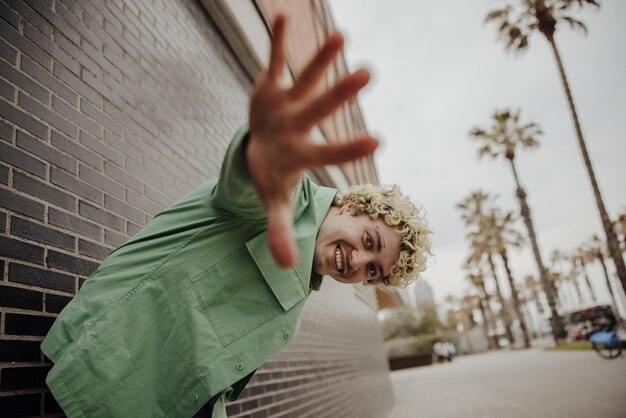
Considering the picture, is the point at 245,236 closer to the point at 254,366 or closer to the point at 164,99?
the point at 254,366

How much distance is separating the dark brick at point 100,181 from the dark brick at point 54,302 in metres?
0.59

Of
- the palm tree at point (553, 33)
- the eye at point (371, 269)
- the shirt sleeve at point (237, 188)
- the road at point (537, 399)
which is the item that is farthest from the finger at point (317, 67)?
the palm tree at point (553, 33)

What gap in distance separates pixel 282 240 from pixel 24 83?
1.71 metres

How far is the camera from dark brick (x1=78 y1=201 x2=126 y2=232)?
2008 mm

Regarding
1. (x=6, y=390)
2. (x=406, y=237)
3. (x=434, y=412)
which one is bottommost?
(x=434, y=412)

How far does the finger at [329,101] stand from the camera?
2.48ft

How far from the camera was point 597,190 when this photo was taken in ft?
51.3

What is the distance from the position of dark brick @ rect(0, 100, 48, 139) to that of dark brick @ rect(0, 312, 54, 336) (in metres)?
0.77

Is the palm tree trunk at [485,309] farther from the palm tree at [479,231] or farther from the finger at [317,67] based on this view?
the finger at [317,67]

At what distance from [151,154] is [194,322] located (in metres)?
1.68

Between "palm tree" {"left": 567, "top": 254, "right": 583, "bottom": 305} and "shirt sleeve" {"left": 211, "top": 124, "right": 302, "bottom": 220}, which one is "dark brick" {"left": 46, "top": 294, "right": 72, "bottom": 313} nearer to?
"shirt sleeve" {"left": 211, "top": 124, "right": 302, "bottom": 220}

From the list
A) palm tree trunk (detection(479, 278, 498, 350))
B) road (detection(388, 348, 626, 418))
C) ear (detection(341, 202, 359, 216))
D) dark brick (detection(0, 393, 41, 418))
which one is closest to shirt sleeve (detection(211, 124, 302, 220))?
ear (detection(341, 202, 359, 216))

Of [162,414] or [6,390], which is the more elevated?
[6,390]

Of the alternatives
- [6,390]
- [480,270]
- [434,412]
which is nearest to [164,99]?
[6,390]
